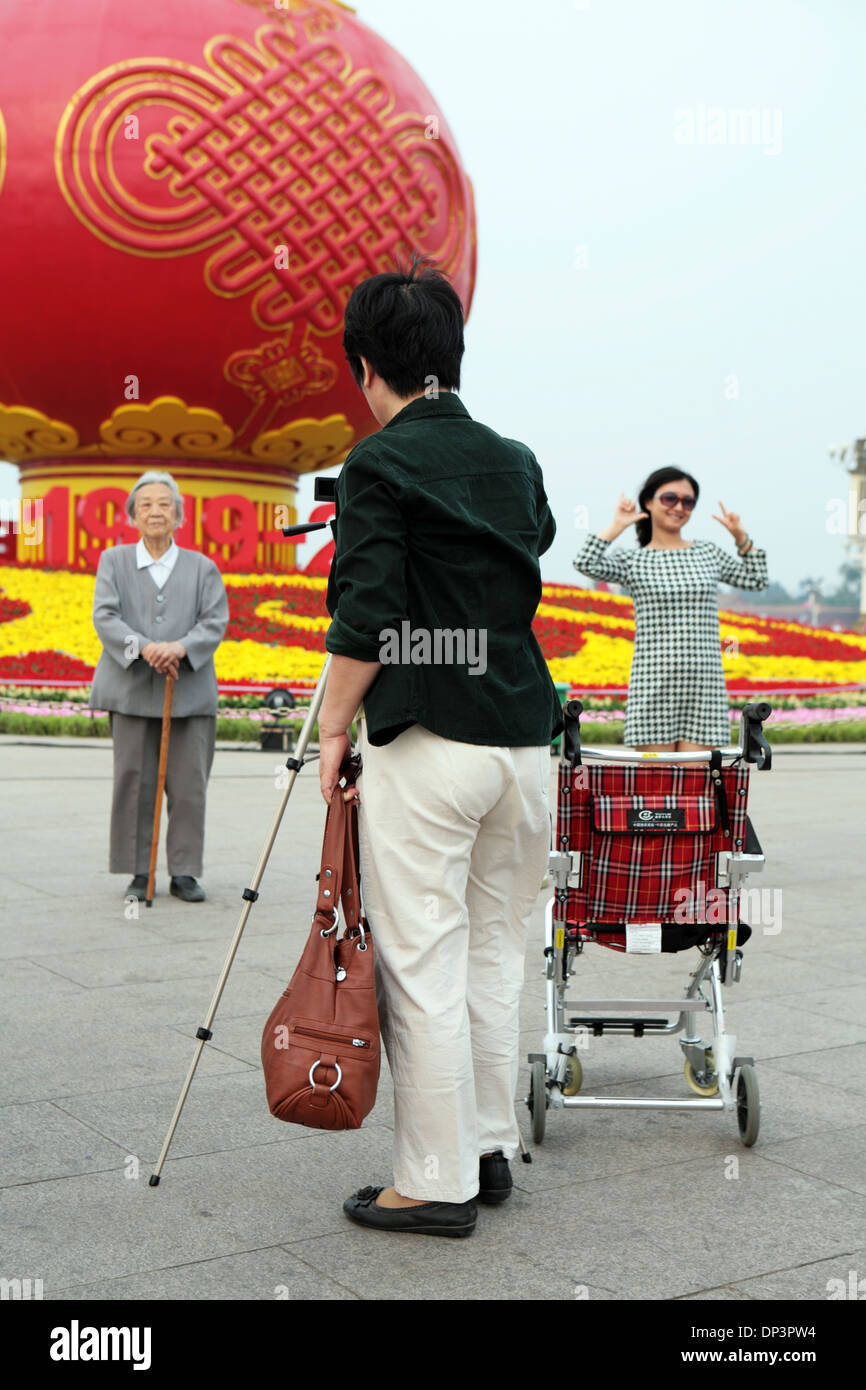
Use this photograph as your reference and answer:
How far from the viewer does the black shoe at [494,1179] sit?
2.85 metres

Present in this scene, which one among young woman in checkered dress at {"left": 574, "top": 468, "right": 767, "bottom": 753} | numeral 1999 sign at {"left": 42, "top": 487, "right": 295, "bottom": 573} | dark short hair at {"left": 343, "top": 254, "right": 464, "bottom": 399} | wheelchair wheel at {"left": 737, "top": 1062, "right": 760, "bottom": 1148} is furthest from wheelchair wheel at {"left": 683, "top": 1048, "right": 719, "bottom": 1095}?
numeral 1999 sign at {"left": 42, "top": 487, "right": 295, "bottom": 573}

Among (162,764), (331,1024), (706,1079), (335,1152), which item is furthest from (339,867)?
(162,764)

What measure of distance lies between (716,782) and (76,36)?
2277 centimetres

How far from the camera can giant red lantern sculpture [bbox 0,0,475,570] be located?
22203mm

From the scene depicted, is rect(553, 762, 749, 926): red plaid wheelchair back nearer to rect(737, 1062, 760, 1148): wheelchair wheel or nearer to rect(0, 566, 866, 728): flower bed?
rect(737, 1062, 760, 1148): wheelchair wheel

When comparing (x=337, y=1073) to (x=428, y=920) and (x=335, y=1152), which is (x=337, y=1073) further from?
(x=335, y=1152)

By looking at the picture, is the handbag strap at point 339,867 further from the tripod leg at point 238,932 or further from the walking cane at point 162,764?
the walking cane at point 162,764

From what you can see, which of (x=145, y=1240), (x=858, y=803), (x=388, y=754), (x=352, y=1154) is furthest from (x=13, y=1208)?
(x=858, y=803)

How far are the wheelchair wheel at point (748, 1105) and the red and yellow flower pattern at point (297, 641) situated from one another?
14.5m

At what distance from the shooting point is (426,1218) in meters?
2.70

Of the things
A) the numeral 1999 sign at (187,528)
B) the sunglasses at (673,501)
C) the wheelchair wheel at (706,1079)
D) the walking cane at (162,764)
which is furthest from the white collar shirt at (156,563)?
the numeral 1999 sign at (187,528)

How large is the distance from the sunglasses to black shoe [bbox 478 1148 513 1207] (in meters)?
2.33

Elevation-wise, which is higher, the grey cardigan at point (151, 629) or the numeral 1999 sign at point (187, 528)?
the numeral 1999 sign at point (187, 528)
